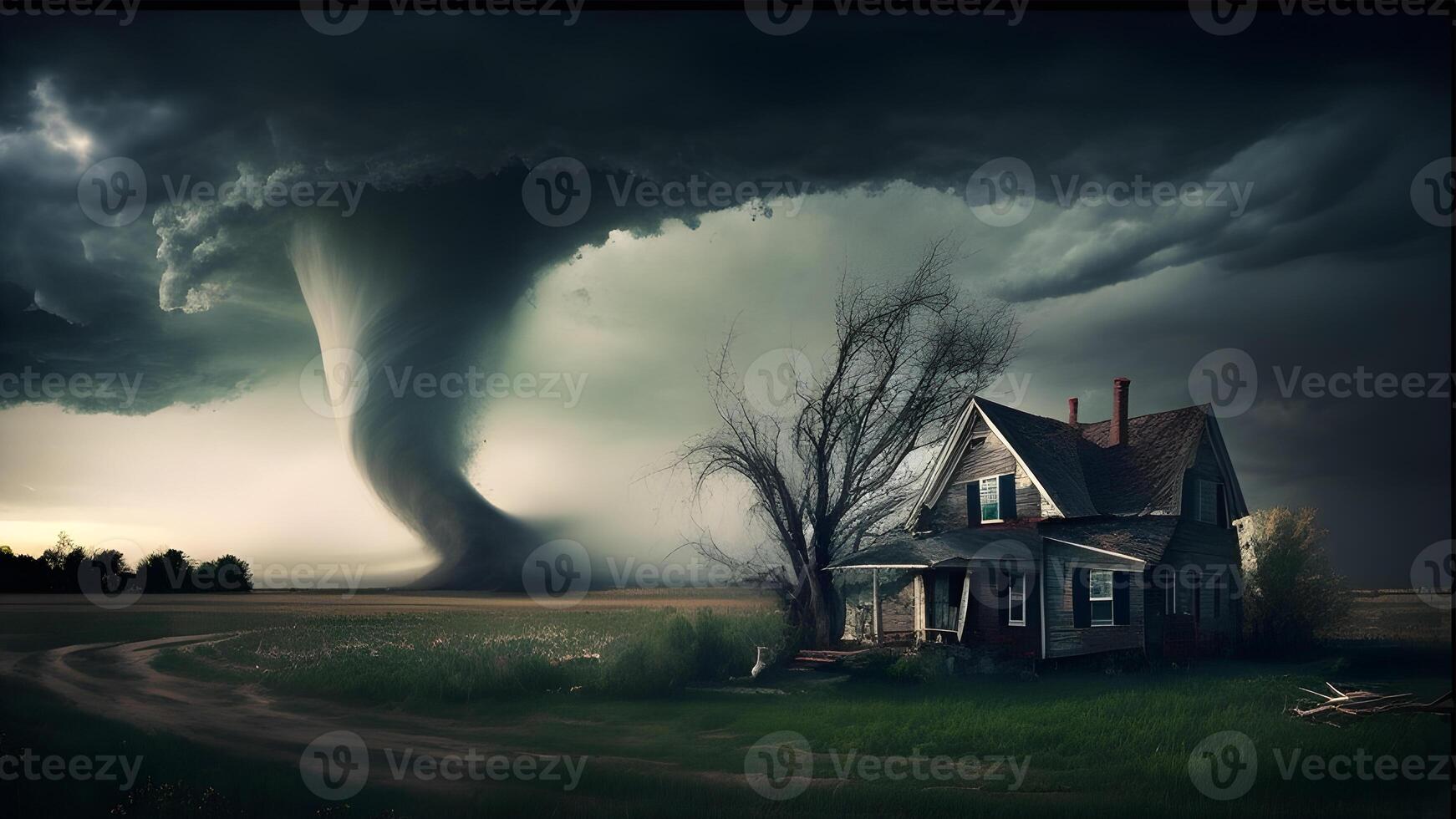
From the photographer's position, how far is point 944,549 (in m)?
24.1

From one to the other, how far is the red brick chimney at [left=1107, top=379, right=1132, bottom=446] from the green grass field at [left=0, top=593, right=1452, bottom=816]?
738 cm

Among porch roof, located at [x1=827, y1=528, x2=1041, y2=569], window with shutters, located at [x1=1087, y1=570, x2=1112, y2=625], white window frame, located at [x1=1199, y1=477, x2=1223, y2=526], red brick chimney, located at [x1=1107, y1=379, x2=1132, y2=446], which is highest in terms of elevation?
red brick chimney, located at [x1=1107, y1=379, x2=1132, y2=446]

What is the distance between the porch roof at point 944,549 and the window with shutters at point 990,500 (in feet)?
1.24

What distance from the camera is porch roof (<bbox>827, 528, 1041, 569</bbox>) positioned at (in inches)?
911

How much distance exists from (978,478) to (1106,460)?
176 inches

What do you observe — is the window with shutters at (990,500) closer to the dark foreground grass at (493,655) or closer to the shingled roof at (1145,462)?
the shingled roof at (1145,462)

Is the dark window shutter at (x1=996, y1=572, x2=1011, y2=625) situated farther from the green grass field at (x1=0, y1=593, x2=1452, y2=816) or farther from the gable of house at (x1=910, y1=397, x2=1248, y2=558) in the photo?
the gable of house at (x1=910, y1=397, x2=1248, y2=558)

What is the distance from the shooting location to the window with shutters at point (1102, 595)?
2397cm

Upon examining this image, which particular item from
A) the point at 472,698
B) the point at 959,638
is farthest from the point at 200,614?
the point at 959,638
